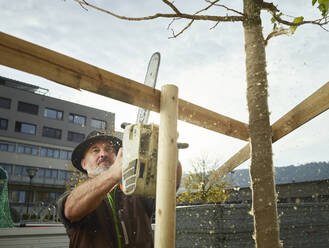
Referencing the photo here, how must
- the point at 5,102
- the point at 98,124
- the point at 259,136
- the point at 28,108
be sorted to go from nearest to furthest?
the point at 259,136
the point at 5,102
the point at 28,108
the point at 98,124

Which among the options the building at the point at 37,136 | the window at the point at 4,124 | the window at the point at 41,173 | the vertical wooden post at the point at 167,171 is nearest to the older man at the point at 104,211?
the vertical wooden post at the point at 167,171

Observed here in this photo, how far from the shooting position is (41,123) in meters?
34.5

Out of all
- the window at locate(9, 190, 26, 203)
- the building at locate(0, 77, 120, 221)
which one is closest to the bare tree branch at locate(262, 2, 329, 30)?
the building at locate(0, 77, 120, 221)

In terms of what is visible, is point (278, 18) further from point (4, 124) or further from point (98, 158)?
point (4, 124)

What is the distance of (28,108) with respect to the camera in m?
33.9

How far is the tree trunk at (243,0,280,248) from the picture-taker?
1.87 meters

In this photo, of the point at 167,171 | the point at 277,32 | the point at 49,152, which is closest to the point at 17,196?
the point at 49,152

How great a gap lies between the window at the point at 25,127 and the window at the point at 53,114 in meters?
2.03

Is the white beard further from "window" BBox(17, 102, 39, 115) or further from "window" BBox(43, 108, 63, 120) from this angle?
"window" BBox(43, 108, 63, 120)

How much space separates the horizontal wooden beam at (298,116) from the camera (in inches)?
76.7

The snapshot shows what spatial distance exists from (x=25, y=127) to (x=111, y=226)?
3474cm

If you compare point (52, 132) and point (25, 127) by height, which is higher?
point (25, 127)

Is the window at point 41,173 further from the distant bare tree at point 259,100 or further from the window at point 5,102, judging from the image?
the distant bare tree at point 259,100

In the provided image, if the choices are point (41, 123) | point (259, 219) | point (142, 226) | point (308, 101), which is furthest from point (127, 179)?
point (41, 123)
